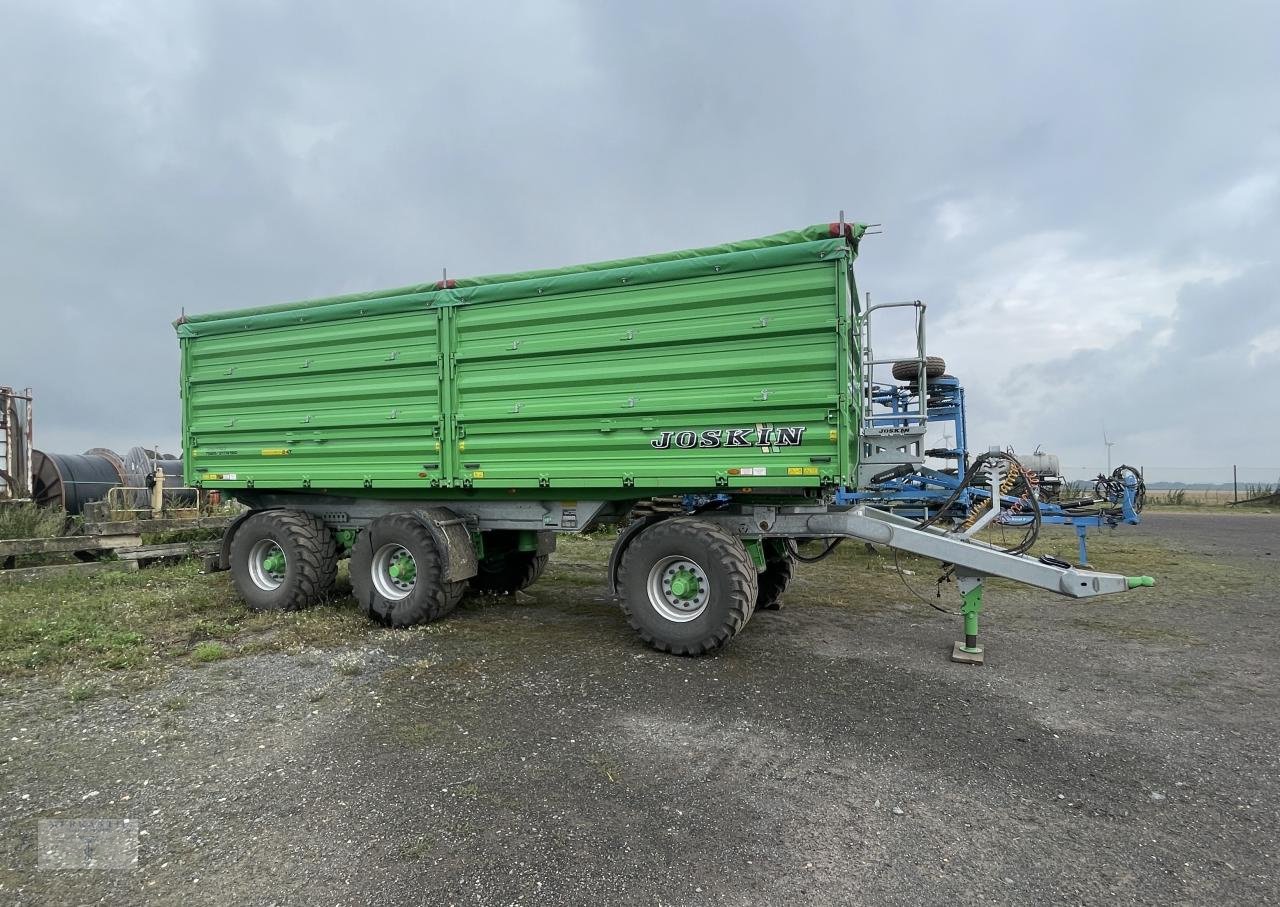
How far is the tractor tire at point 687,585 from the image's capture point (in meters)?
5.32

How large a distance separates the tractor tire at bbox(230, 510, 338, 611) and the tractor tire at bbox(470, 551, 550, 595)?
65.2 inches

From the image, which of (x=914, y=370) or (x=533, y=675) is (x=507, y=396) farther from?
(x=914, y=370)

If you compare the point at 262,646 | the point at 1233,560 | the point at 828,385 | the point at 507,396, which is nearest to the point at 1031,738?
the point at 828,385

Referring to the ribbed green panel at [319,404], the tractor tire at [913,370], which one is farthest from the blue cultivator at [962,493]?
the ribbed green panel at [319,404]

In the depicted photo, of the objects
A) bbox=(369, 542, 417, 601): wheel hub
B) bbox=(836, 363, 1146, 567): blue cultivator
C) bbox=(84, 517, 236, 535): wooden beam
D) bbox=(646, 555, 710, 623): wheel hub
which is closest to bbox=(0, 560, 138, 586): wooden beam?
bbox=(84, 517, 236, 535): wooden beam

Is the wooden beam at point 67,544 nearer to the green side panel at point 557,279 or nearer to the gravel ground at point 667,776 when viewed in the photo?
the green side panel at point 557,279

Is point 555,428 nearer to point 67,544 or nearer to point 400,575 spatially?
point 400,575

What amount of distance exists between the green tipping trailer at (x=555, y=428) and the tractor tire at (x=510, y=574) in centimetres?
6

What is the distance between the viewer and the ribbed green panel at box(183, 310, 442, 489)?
22.1 feet

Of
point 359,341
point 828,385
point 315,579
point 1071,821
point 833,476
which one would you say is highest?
point 359,341

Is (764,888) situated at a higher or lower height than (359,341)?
lower

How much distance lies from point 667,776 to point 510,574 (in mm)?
5061

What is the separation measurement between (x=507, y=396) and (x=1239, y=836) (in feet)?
18.0

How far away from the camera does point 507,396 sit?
251 inches
